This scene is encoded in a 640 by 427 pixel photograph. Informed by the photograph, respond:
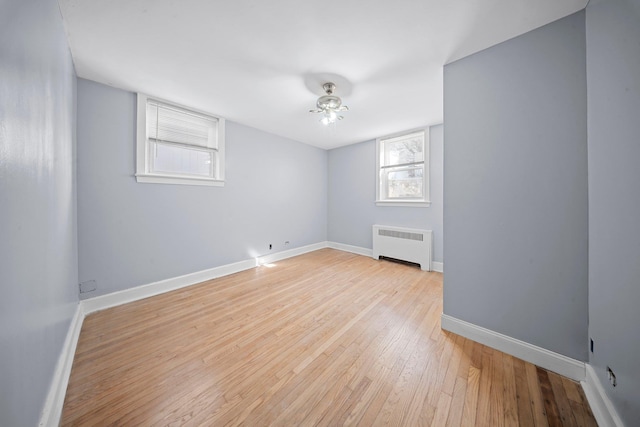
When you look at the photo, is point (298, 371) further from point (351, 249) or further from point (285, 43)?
point (351, 249)

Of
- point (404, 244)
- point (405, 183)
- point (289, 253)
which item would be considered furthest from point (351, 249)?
point (405, 183)

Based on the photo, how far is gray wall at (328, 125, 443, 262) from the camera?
346 centimetres

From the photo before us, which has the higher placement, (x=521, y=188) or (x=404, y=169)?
(x=404, y=169)

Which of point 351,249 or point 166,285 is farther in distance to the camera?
point 351,249

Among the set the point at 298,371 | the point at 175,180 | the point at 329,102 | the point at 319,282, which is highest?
the point at 329,102

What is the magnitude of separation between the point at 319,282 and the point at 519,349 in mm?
2062

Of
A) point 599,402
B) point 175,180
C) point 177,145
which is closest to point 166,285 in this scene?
point 175,180

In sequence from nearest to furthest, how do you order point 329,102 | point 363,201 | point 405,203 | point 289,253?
point 329,102, point 405,203, point 289,253, point 363,201

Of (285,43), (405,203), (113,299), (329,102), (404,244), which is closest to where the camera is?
(285,43)

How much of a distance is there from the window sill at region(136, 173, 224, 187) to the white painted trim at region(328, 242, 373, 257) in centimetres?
285

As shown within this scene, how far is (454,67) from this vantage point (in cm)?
186

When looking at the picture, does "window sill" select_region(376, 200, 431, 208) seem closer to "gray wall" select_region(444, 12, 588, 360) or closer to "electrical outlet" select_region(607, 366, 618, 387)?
"gray wall" select_region(444, 12, 588, 360)

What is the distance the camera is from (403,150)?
393 cm

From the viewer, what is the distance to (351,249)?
15.2 feet
